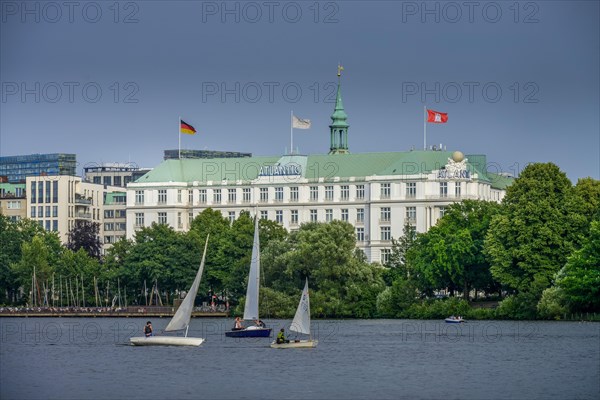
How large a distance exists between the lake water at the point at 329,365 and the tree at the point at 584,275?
257 cm

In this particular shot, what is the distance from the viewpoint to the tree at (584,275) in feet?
540

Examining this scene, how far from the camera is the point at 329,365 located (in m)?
130

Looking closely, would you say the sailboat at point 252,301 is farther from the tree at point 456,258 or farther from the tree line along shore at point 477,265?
the tree at point 456,258

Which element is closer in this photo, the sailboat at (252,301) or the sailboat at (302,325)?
the sailboat at (302,325)

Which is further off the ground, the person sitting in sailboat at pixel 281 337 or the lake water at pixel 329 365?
the person sitting in sailboat at pixel 281 337

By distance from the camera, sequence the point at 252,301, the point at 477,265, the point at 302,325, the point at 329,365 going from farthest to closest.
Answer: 1. the point at 477,265
2. the point at 252,301
3. the point at 302,325
4. the point at 329,365

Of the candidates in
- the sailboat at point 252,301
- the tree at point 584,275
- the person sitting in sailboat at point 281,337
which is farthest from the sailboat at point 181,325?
the tree at point 584,275

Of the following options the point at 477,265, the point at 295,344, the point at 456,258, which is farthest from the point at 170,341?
the point at 477,265

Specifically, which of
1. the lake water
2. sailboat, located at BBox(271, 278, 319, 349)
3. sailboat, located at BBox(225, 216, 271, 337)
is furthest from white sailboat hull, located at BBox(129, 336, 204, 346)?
sailboat, located at BBox(225, 216, 271, 337)

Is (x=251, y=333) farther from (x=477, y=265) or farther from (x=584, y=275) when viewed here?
(x=477, y=265)

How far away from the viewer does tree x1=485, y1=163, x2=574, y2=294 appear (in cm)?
17575

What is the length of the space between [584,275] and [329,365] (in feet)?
136

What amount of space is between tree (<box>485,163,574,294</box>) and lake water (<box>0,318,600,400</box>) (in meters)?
6.40

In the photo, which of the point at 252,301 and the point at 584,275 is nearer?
the point at 252,301
